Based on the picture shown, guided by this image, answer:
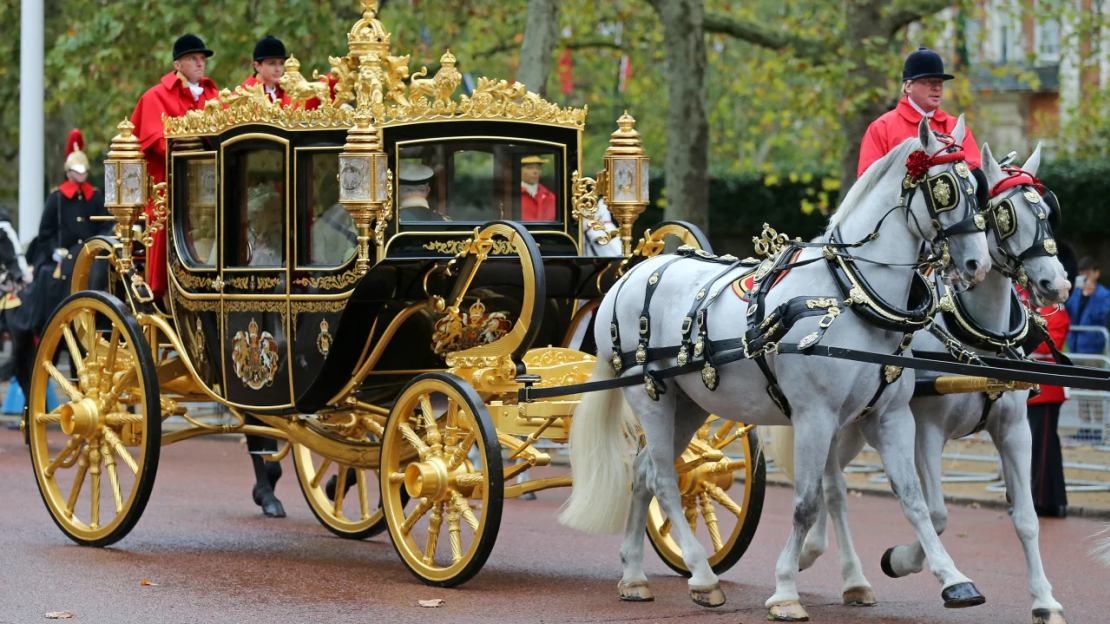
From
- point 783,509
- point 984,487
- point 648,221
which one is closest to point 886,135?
point 783,509

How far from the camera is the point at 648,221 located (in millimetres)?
25203

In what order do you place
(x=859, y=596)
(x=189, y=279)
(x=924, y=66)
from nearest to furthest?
1. (x=859, y=596)
2. (x=924, y=66)
3. (x=189, y=279)

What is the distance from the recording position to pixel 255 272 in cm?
834

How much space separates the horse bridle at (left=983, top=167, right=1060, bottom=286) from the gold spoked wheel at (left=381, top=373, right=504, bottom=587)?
2.31m

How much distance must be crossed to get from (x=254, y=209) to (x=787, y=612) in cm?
362

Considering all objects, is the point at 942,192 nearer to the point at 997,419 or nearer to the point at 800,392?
the point at 800,392

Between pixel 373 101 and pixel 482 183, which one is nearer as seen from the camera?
pixel 373 101

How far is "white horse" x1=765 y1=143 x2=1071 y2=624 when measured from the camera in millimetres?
6473

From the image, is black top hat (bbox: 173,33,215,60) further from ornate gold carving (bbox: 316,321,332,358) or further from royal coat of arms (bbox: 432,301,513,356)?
royal coat of arms (bbox: 432,301,513,356)

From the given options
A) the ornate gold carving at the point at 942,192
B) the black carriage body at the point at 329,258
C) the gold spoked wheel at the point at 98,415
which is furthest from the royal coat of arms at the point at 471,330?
the ornate gold carving at the point at 942,192

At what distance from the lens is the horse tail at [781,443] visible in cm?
738

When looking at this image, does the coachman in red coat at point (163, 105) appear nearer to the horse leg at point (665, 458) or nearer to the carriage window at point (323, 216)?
the carriage window at point (323, 216)

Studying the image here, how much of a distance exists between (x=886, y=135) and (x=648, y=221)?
707 inches

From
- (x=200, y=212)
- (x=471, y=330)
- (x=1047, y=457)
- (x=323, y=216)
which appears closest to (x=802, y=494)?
(x=471, y=330)
